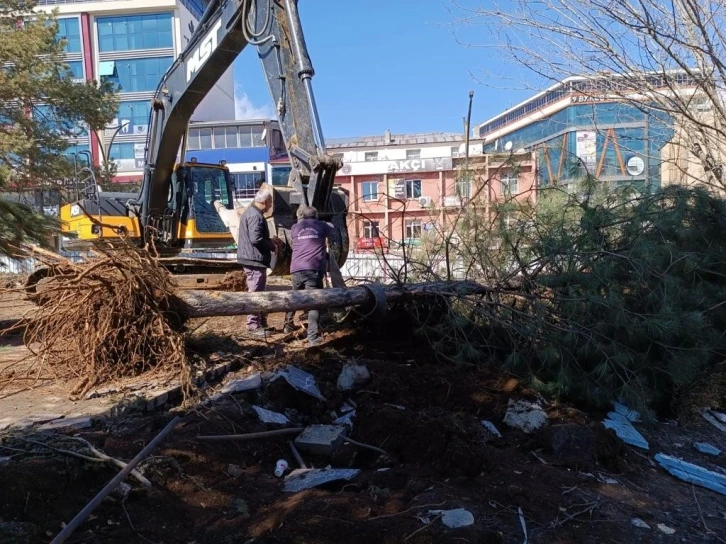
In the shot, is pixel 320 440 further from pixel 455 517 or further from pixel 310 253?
pixel 310 253

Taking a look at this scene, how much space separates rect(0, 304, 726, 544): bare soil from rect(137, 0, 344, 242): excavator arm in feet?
6.60

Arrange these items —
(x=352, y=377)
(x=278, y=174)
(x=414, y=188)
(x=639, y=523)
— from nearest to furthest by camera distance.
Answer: (x=639, y=523), (x=352, y=377), (x=414, y=188), (x=278, y=174)

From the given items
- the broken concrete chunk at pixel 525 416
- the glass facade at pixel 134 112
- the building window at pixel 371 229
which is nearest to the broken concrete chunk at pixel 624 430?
the broken concrete chunk at pixel 525 416

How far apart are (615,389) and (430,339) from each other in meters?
1.72

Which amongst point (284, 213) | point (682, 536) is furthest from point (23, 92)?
point (682, 536)

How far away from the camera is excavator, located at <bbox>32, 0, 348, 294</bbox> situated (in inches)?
232

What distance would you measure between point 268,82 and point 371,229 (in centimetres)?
192

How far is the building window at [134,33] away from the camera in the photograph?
40062mm

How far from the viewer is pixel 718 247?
624 centimetres

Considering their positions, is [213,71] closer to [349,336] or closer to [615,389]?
[349,336]

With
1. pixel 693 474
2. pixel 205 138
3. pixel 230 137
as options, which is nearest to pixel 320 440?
pixel 693 474

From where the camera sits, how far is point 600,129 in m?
7.30

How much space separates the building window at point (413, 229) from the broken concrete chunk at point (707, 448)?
324cm

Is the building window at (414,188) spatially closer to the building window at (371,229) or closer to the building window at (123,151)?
the building window at (371,229)
